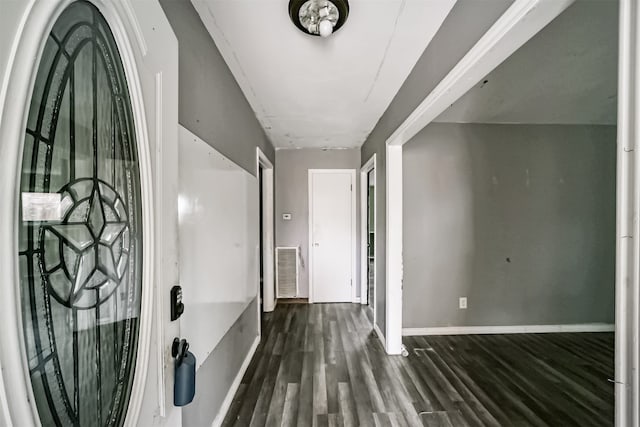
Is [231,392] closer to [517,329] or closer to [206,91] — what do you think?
[206,91]

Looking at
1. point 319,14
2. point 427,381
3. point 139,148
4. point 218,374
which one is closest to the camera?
point 139,148

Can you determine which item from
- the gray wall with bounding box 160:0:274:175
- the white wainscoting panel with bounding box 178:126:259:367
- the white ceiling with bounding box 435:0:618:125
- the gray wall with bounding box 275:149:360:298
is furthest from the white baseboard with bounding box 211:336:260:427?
the white ceiling with bounding box 435:0:618:125

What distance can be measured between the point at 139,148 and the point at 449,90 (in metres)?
1.47

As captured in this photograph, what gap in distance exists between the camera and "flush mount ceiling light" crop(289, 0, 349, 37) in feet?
4.16

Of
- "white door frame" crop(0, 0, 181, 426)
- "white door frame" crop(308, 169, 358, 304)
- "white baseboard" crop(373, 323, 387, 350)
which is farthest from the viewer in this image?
"white door frame" crop(308, 169, 358, 304)

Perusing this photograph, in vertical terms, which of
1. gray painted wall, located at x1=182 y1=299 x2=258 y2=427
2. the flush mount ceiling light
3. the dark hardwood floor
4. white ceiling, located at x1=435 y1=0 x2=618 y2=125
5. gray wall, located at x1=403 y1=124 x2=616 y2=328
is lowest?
the dark hardwood floor

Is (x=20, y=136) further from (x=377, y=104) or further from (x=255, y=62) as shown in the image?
(x=377, y=104)

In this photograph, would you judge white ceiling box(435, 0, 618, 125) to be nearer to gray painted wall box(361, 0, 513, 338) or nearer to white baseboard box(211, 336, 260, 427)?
gray painted wall box(361, 0, 513, 338)

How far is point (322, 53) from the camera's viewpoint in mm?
1703

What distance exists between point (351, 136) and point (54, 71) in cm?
336

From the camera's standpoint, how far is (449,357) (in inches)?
102

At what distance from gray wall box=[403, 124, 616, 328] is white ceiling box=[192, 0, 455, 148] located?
119cm

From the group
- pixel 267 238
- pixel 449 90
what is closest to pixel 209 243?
pixel 449 90

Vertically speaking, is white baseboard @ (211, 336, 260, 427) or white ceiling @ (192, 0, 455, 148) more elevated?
white ceiling @ (192, 0, 455, 148)
